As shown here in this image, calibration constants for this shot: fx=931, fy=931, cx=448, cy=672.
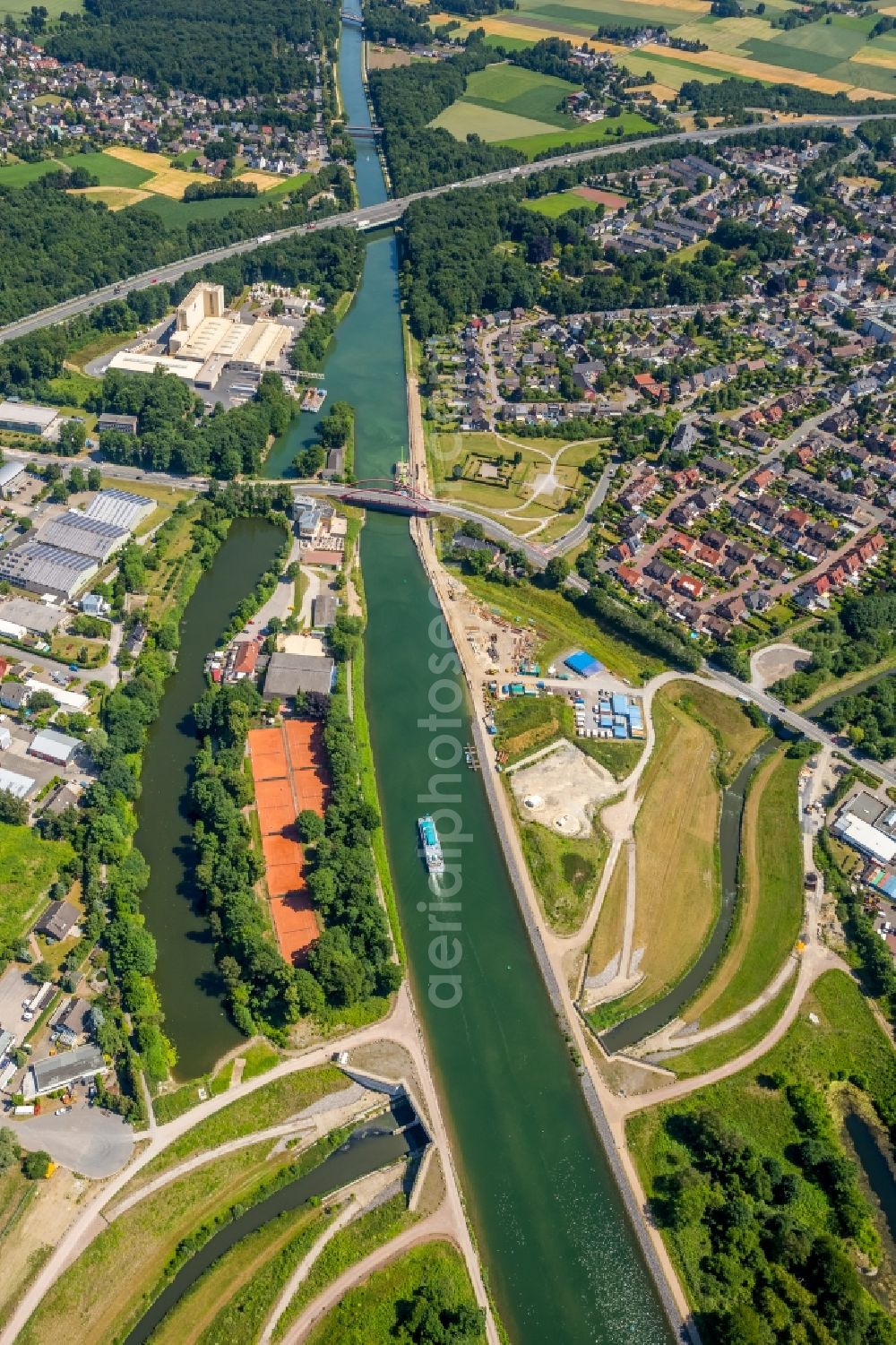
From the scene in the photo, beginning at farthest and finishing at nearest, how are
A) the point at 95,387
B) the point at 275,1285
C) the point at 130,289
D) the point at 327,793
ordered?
the point at 130,289 → the point at 95,387 → the point at 327,793 → the point at 275,1285

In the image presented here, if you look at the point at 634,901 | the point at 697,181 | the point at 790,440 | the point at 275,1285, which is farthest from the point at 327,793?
the point at 697,181

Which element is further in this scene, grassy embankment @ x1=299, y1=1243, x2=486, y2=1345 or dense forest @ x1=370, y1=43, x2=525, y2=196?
dense forest @ x1=370, y1=43, x2=525, y2=196

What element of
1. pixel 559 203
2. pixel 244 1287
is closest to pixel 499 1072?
pixel 244 1287

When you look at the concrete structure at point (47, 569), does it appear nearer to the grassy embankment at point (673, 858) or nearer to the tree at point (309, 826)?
the tree at point (309, 826)

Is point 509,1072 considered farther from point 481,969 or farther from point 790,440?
point 790,440

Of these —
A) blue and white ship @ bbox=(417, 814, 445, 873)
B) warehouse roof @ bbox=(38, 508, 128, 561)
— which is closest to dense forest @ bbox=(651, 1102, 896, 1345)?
blue and white ship @ bbox=(417, 814, 445, 873)

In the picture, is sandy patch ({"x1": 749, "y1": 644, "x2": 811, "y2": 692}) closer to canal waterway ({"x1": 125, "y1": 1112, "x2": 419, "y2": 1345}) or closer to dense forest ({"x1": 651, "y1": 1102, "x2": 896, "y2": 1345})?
dense forest ({"x1": 651, "y1": 1102, "x2": 896, "y2": 1345})

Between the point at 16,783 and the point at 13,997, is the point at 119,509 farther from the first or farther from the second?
the point at 13,997

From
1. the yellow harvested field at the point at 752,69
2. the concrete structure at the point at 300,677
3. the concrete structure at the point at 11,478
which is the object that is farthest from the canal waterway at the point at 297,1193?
the yellow harvested field at the point at 752,69
